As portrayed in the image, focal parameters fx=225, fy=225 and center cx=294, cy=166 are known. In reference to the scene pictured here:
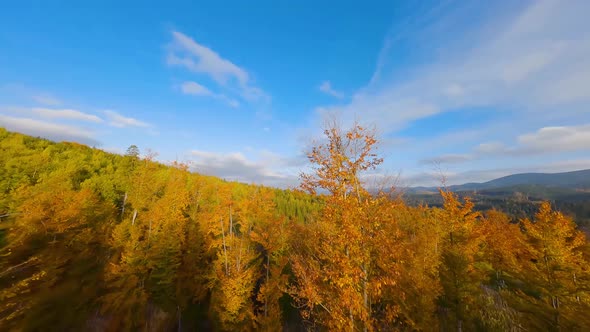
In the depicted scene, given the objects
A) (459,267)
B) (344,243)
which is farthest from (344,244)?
(459,267)

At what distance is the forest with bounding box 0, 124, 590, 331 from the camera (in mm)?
8398

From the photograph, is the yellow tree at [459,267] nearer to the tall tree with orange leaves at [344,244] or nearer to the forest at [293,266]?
the forest at [293,266]

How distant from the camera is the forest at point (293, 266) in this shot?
331 inches

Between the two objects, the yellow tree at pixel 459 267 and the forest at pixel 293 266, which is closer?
the forest at pixel 293 266

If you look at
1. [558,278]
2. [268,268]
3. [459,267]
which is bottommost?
[268,268]

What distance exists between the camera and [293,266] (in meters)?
9.27

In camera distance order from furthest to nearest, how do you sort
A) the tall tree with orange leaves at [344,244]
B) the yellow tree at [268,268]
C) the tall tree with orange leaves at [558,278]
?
the yellow tree at [268,268] < the tall tree with orange leaves at [558,278] < the tall tree with orange leaves at [344,244]

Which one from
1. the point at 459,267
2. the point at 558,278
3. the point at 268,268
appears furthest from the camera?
the point at 268,268

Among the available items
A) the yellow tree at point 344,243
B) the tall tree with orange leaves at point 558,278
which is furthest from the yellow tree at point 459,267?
the yellow tree at point 344,243

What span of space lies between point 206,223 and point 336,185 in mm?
26137

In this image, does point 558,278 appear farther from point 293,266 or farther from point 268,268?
point 268,268

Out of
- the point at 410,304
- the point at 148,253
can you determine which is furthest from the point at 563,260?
the point at 148,253

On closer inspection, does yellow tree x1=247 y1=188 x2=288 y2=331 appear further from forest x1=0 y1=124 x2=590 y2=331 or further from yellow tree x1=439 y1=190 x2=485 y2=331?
yellow tree x1=439 y1=190 x2=485 y2=331

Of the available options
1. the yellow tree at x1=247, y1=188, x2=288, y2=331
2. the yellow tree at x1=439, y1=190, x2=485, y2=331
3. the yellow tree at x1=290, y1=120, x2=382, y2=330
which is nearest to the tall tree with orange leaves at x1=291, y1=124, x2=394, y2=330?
the yellow tree at x1=290, y1=120, x2=382, y2=330
